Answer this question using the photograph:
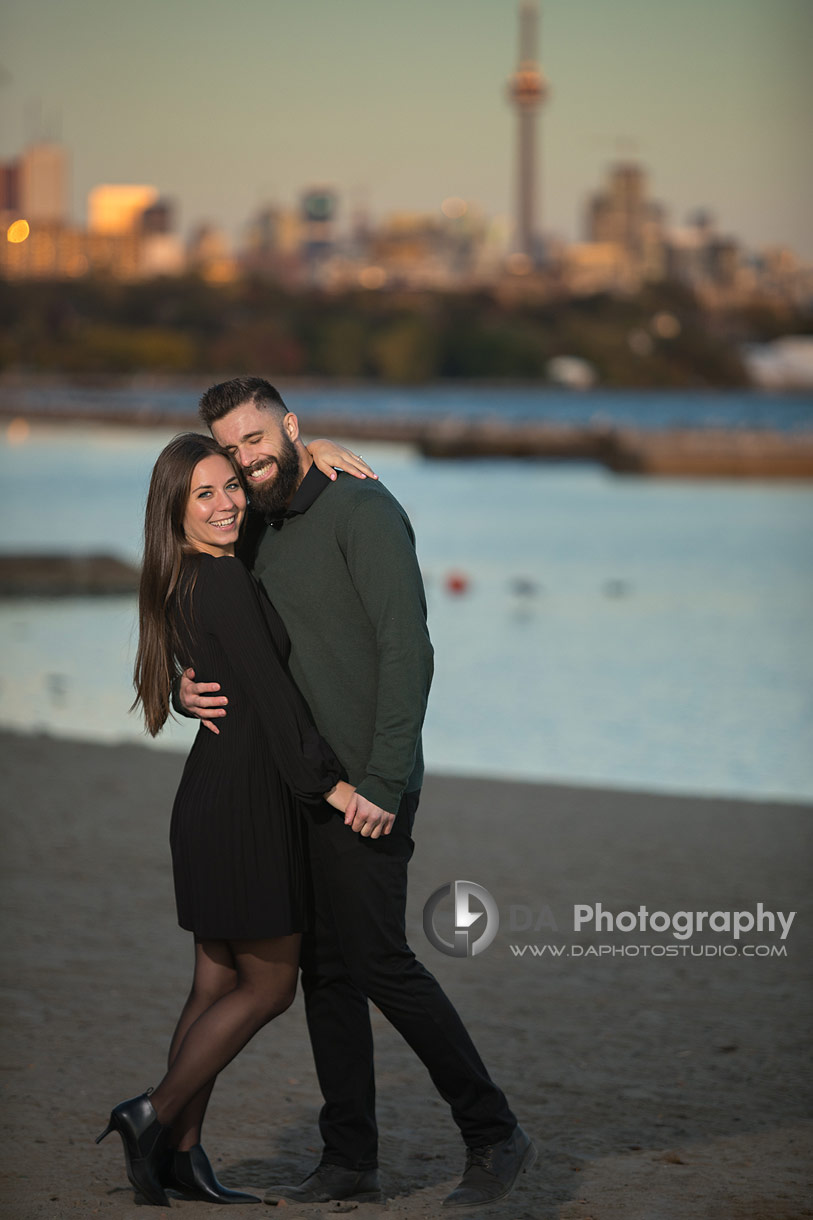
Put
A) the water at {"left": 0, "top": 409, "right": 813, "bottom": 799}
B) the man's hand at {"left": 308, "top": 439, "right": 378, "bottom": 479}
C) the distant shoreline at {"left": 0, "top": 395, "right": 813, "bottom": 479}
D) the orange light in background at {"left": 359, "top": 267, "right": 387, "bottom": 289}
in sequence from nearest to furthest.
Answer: the man's hand at {"left": 308, "top": 439, "right": 378, "bottom": 479}
the water at {"left": 0, "top": 409, "right": 813, "bottom": 799}
the distant shoreline at {"left": 0, "top": 395, "right": 813, "bottom": 479}
the orange light in background at {"left": 359, "top": 267, "right": 387, "bottom": 289}

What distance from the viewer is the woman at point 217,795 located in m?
2.95

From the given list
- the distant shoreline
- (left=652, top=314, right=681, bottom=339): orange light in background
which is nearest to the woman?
the distant shoreline

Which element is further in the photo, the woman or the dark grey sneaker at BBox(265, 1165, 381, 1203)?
the dark grey sneaker at BBox(265, 1165, 381, 1203)

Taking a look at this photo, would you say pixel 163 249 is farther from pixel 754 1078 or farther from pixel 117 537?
pixel 754 1078

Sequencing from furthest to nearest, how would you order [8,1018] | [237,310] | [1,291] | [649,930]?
[237,310] < [1,291] < [649,930] < [8,1018]

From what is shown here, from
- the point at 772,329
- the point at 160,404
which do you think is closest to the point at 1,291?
the point at 160,404

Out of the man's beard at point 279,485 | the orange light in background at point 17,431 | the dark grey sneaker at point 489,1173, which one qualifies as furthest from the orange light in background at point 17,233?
the orange light in background at point 17,431

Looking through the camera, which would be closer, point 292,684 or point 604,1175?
point 292,684

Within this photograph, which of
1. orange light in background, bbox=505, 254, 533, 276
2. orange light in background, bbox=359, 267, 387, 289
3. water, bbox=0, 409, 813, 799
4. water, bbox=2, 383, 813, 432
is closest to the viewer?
water, bbox=0, 409, 813, 799

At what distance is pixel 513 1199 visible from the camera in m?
3.24

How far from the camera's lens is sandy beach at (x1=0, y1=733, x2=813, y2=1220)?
11.0ft

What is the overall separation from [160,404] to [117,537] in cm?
5834

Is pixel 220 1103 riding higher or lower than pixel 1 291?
lower

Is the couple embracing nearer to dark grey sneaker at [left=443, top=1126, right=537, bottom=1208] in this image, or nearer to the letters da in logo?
dark grey sneaker at [left=443, top=1126, right=537, bottom=1208]
